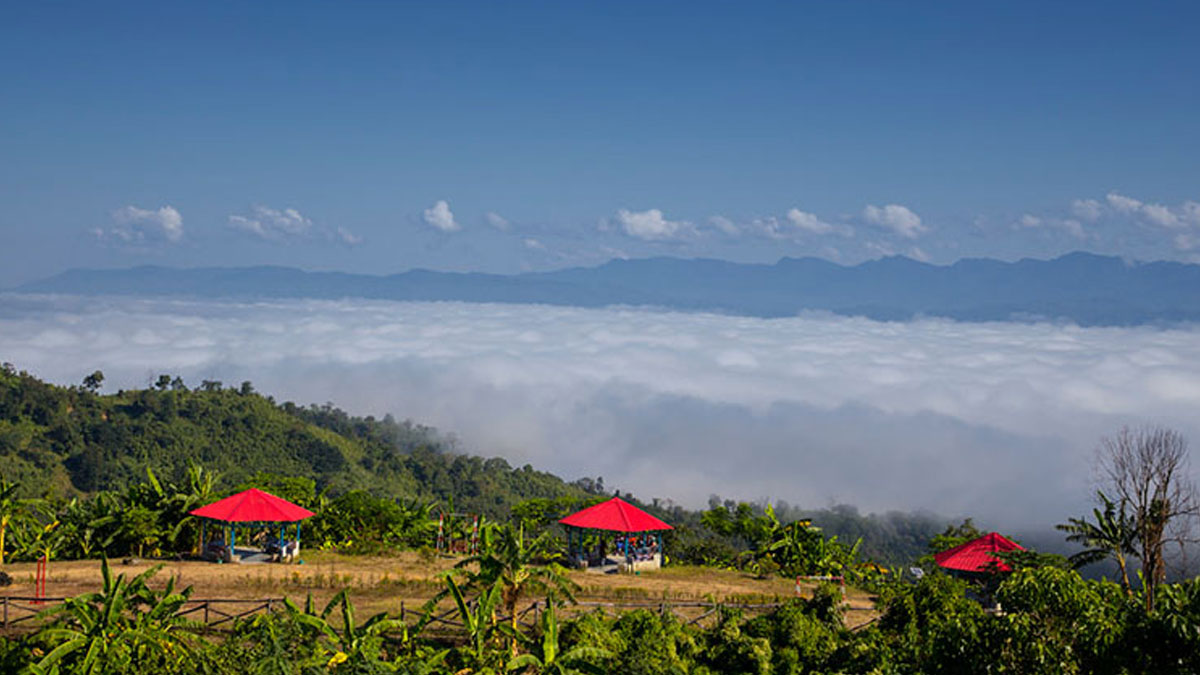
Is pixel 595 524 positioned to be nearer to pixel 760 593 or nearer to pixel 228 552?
pixel 760 593

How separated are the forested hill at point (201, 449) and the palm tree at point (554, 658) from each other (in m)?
70.2

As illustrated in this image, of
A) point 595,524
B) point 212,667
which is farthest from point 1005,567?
point 212,667

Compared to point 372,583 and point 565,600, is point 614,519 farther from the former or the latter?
point 372,583

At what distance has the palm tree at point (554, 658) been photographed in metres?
24.1

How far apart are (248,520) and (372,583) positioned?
16.5 ft

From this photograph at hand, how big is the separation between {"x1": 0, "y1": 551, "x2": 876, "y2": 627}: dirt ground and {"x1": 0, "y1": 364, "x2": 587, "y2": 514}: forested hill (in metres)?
55.3

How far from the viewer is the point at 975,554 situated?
36.5m

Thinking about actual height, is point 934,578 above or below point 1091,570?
above

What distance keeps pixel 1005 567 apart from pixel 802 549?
8770mm

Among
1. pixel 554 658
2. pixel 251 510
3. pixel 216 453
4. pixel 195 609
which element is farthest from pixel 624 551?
pixel 216 453

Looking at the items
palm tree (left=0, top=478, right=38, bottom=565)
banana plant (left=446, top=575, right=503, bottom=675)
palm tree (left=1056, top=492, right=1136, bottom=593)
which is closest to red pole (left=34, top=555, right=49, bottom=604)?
palm tree (left=0, top=478, right=38, bottom=565)

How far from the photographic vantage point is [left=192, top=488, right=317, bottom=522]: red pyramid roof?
36.0 meters

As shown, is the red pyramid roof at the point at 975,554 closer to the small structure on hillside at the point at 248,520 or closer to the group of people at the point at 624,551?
the group of people at the point at 624,551

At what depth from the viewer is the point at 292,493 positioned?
43844 mm
